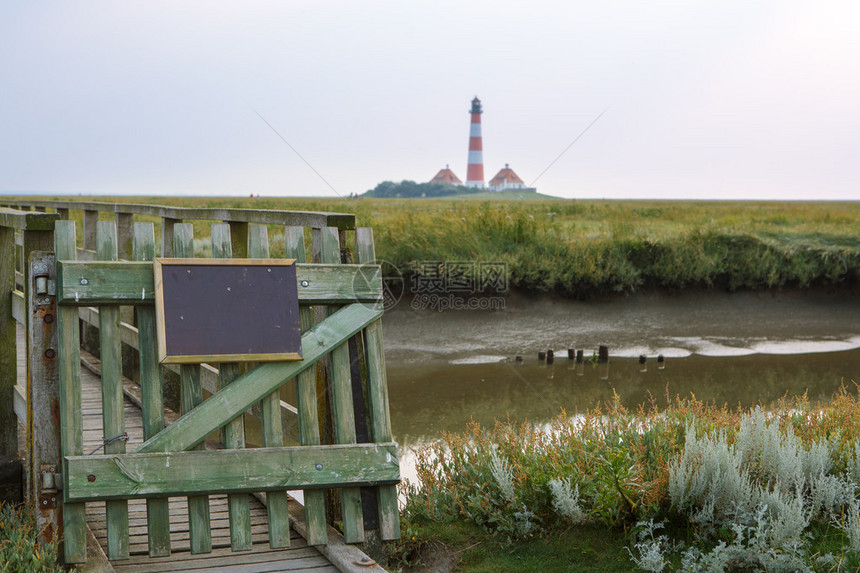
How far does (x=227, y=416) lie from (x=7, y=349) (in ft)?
6.62

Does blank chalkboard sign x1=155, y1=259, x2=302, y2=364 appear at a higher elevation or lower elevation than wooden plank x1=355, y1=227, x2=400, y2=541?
higher

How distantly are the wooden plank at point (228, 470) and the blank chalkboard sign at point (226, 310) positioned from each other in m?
0.53

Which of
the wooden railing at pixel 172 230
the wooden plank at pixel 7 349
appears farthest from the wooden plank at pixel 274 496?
the wooden plank at pixel 7 349

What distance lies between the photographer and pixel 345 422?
4.59m

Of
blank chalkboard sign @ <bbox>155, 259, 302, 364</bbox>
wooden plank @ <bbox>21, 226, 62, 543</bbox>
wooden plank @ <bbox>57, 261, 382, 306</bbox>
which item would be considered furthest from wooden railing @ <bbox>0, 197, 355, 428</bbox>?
blank chalkboard sign @ <bbox>155, 259, 302, 364</bbox>

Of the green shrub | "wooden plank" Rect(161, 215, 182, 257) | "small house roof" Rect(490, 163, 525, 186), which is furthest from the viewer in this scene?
"small house roof" Rect(490, 163, 525, 186)

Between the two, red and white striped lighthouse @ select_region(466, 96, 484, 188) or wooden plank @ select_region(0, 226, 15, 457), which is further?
red and white striped lighthouse @ select_region(466, 96, 484, 188)

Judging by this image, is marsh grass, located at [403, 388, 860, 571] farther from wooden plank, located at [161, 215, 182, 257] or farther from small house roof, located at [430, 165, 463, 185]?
small house roof, located at [430, 165, 463, 185]

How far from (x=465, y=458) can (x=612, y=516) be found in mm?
1687

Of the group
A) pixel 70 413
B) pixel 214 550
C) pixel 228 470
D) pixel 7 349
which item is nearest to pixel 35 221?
pixel 70 413

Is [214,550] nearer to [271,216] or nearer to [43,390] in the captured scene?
[43,390]

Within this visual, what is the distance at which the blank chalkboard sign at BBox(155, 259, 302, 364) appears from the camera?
4.20 meters

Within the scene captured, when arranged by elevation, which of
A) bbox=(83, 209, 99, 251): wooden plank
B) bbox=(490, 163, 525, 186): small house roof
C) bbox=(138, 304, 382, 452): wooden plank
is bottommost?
bbox=(138, 304, 382, 452): wooden plank

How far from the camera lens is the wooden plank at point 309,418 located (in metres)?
4.44
